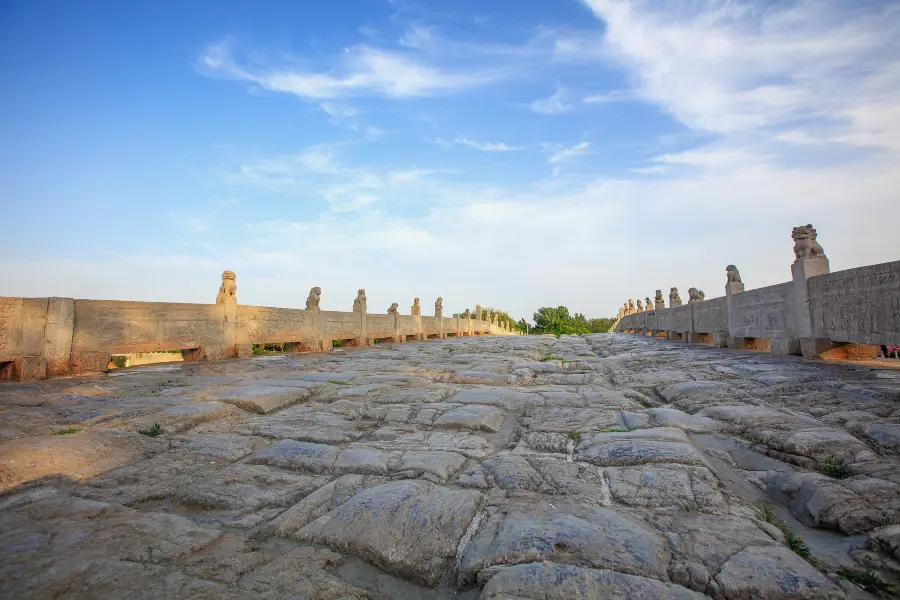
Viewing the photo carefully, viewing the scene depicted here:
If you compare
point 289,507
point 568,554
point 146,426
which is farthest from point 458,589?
point 146,426

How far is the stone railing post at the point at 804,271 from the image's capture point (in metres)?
6.86

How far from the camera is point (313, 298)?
11.7 meters

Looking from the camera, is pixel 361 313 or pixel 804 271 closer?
pixel 804 271

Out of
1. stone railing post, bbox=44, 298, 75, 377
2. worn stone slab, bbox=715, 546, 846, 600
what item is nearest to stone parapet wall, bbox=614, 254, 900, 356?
worn stone slab, bbox=715, 546, 846, 600

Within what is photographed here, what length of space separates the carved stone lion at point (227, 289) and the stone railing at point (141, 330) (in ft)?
0.06

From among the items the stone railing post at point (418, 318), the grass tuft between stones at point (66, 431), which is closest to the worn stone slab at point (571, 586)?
the grass tuft between stones at point (66, 431)

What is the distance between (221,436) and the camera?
2.80 meters

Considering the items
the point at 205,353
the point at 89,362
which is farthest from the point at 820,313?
Result: the point at 89,362

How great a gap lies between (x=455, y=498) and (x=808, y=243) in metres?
8.12

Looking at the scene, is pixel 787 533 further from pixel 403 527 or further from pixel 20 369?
pixel 20 369

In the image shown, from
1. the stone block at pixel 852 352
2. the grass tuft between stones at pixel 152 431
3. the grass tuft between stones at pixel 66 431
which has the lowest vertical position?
the grass tuft between stones at pixel 152 431

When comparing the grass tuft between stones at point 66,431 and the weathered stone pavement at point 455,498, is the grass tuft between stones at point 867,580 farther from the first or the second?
the grass tuft between stones at point 66,431

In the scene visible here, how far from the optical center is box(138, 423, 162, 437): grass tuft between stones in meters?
2.83

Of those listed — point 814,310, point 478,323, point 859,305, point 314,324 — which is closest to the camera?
point 859,305
